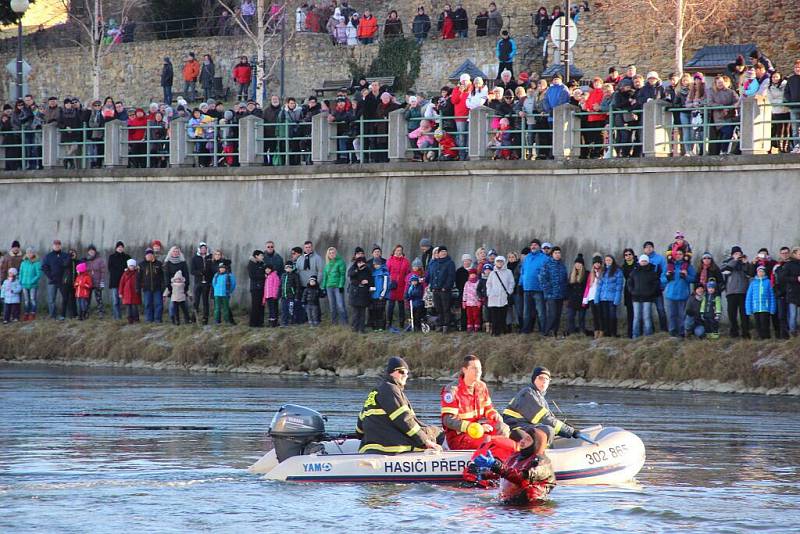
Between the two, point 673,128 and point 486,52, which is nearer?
point 673,128

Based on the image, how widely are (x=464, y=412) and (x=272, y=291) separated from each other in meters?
15.4

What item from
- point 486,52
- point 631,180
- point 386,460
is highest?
point 486,52

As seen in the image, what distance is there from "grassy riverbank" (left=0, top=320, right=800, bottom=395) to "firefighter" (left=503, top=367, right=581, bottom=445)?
9.25 m

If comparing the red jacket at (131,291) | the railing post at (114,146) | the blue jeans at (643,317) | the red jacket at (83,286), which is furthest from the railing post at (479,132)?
the railing post at (114,146)

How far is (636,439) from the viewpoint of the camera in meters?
19.9

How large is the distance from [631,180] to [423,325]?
489cm

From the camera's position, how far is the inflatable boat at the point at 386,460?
19141mm

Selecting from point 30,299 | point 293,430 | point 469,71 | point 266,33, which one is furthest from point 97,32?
point 293,430

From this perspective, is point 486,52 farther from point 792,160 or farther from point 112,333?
point 792,160

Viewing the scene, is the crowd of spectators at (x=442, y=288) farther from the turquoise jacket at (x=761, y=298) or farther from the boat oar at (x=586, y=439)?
the boat oar at (x=586, y=439)

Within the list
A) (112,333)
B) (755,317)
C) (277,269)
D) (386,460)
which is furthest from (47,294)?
(386,460)

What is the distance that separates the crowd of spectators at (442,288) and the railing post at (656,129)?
174cm

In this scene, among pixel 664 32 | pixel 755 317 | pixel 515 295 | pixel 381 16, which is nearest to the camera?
pixel 755 317

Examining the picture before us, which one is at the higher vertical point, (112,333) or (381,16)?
(381,16)
